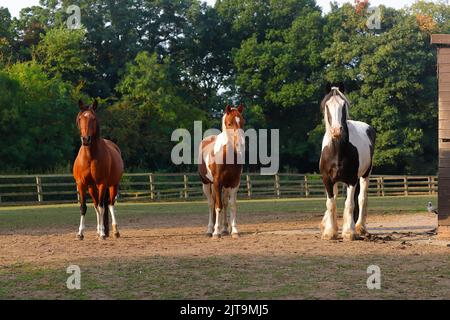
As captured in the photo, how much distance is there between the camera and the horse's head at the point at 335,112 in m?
12.5

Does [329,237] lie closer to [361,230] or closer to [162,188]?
[361,230]

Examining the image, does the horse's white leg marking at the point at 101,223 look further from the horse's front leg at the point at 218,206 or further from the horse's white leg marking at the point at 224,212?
the horse's white leg marking at the point at 224,212

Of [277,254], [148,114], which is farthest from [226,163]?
[148,114]

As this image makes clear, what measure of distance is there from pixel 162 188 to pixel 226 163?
23538mm

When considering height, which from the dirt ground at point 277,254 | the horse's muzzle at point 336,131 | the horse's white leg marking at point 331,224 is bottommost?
the dirt ground at point 277,254

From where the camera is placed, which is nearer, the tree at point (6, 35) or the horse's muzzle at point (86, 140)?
the horse's muzzle at point (86, 140)

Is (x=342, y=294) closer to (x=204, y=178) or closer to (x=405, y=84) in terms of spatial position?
(x=204, y=178)

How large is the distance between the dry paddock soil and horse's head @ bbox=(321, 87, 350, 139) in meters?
1.86

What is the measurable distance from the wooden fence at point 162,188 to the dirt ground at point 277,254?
46.4 ft

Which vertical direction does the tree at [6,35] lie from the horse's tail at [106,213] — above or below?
above

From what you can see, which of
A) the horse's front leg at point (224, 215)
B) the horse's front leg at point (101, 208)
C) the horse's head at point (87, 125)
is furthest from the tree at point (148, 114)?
the horse's head at point (87, 125)

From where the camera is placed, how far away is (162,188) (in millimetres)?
37219
